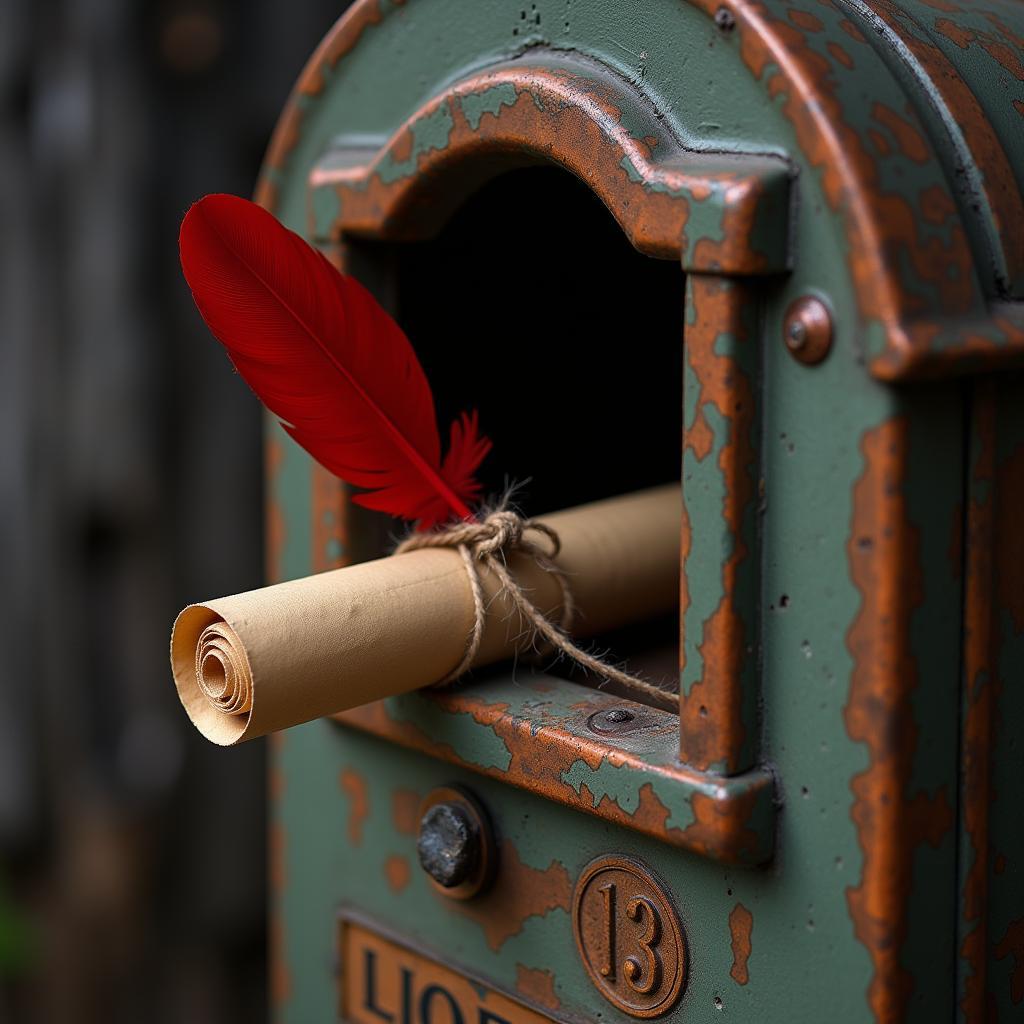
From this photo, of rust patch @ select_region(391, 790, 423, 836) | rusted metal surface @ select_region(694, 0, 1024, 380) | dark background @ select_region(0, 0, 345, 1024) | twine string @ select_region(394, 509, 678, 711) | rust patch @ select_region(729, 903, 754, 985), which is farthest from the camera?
dark background @ select_region(0, 0, 345, 1024)

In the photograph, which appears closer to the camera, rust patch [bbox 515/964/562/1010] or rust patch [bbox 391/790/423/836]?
rust patch [bbox 515/964/562/1010]

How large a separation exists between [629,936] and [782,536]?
297mm

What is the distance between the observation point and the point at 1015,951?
84 centimetres

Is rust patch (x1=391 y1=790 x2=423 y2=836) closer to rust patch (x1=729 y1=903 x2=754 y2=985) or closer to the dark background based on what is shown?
rust patch (x1=729 y1=903 x2=754 y2=985)

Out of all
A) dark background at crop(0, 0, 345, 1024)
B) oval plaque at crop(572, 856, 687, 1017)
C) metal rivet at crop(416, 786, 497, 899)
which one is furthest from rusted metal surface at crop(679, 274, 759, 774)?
dark background at crop(0, 0, 345, 1024)

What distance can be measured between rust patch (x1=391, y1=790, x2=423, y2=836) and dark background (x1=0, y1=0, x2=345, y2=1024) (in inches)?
39.8

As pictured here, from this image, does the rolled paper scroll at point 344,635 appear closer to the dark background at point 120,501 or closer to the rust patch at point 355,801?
the rust patch at point 355,801

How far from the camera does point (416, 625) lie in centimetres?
93

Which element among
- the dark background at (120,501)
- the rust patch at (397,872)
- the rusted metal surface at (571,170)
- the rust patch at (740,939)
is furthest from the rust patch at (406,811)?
the dark background at (120,501)

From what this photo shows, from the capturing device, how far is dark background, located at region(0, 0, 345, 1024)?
193cm

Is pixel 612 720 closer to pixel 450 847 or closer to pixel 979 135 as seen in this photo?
pixel 450 847

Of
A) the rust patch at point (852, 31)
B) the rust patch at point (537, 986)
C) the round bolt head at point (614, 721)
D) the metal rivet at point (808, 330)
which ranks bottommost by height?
the rust patch at point (537, 986)

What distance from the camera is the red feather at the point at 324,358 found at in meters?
0.93

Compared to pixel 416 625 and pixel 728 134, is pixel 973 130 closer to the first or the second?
pixel 728 134
